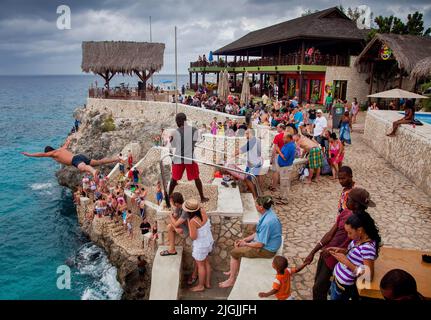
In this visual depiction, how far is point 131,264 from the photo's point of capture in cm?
1170

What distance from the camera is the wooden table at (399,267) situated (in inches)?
124

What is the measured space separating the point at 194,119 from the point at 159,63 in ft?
35.2

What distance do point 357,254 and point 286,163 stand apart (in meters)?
4.14

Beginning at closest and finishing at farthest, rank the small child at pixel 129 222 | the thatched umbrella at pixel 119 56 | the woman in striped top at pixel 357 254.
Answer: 1. the woman in striped top at pixel 357 254
2. the small child at pixel 129 222
3. the thatched umbrella at pixel 119 56

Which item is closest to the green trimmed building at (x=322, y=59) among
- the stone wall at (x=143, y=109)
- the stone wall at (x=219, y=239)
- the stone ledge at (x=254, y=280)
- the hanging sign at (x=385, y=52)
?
the hanging sign at (x=385, y=52)

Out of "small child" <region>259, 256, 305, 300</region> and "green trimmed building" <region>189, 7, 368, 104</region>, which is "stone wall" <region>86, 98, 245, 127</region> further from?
"small child" <region>259, 256, 305, 300</region>

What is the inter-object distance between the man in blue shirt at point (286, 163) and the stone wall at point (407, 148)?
12.4 feet

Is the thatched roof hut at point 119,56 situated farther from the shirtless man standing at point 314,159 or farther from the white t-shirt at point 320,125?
the shirtless man standing at point 314,159

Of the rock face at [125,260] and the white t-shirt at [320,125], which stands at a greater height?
the white t-shirt at [320,125]

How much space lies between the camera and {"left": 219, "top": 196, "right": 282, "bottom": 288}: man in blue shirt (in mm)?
4660

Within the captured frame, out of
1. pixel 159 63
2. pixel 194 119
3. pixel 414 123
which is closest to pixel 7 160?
pixel 159 63
